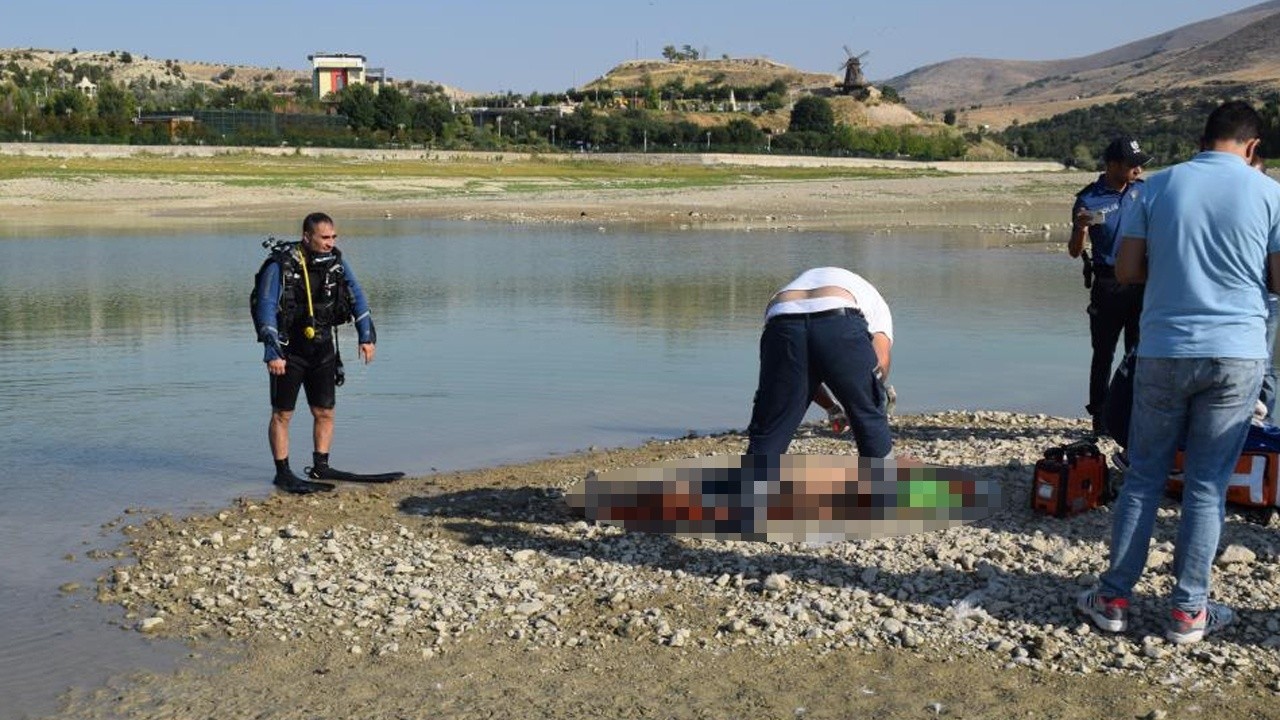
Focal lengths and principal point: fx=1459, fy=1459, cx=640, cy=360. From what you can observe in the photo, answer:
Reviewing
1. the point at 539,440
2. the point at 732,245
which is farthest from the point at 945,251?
the point at 539,440

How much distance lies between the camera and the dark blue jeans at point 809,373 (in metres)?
7.02

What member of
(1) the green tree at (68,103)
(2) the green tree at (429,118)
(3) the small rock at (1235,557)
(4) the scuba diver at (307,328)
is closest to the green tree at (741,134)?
(2) the green tree at (429,118)

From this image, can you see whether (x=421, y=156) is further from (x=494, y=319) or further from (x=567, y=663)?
(x=567, y=663)

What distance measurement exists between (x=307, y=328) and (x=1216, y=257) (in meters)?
5.48

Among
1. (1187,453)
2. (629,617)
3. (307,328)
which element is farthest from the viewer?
(307,328)

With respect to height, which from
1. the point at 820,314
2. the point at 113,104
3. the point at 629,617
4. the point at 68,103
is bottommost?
the point at 629,617

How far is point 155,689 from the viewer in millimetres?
5648

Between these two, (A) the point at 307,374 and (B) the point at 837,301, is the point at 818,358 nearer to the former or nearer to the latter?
(B) the point at 837,301

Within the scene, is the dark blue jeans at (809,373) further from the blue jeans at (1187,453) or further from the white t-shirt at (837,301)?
the blue jeans at (1187,453)

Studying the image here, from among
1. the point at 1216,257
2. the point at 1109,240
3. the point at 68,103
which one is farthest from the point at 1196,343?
the point at 68,103

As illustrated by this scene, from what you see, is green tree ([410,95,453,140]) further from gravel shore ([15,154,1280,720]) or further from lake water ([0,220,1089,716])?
gravel shore ([15,154,1280,720])

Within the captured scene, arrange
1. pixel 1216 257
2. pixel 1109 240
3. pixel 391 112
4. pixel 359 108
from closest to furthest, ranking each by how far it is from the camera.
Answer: pixel 1216 257 → pixel 1109 240 → pixel 359 108 → pixel 391 112

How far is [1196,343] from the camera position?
5605mm

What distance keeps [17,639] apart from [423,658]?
1.87 metres
